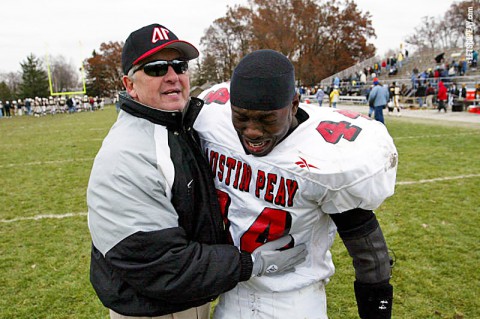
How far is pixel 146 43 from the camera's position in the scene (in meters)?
1.76

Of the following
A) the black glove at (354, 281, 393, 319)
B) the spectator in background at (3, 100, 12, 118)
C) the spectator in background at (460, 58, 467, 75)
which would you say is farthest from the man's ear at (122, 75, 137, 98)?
the spectator in background at (3, 100, 12, 118)

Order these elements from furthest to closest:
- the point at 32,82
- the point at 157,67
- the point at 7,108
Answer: the point at 32,82, the point at 7,108, the point at 157,67

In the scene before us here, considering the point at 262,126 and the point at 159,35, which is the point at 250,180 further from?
the point at 159,35

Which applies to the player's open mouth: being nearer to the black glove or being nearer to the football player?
the football player

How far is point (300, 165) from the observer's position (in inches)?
63.4

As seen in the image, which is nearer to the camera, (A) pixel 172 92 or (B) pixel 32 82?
(A) pixel 172 92

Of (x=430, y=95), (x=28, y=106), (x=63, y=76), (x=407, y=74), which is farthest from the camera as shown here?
(x=63, y=76)

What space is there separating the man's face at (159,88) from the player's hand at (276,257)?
719 millimetres

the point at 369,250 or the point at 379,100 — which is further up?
the point at 379,100

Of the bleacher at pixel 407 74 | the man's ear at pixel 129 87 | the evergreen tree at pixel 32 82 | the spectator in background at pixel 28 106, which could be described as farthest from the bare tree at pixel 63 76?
the man's ear at pixel 129 87

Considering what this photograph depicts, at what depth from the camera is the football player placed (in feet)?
5.13

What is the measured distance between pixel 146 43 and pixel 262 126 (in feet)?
2.09

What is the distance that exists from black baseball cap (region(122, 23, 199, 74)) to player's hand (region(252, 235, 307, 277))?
0.96 meters

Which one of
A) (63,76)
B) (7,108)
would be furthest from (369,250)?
(63,76)
